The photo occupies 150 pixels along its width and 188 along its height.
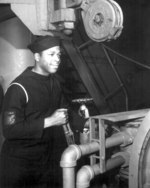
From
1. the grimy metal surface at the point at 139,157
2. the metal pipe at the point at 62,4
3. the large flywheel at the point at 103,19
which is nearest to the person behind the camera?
the grimy metal surface at the point at 139,157

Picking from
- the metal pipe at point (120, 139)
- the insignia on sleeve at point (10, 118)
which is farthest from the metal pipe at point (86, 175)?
the insignia on sleeve at point (10, 118)

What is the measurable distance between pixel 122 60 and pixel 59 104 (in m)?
3.12

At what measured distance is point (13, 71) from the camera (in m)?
3.27

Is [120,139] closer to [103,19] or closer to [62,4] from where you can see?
[103,19]

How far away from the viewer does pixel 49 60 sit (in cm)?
231

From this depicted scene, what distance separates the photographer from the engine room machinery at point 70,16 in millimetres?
2279

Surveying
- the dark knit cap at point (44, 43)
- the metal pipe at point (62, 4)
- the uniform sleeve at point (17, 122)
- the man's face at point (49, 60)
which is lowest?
the uniform sleeve at point (17, 122)

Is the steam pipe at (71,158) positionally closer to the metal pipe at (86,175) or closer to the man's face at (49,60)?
the metal pipe at (86,175)

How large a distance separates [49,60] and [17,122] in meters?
0.62

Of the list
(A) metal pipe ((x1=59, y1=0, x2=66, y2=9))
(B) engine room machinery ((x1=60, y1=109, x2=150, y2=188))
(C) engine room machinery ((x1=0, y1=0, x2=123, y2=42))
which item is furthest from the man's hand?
(A) metal pipe ((x1=59, y1=0, x2=66, y2=9))

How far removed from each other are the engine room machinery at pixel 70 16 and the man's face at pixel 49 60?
1.26 feet

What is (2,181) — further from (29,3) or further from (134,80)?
(134,80)

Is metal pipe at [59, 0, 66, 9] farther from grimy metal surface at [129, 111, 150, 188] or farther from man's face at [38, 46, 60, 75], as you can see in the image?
grimy metal surface at [129, 111, 150, 188]

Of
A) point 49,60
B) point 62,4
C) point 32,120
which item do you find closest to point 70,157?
point 32,120
